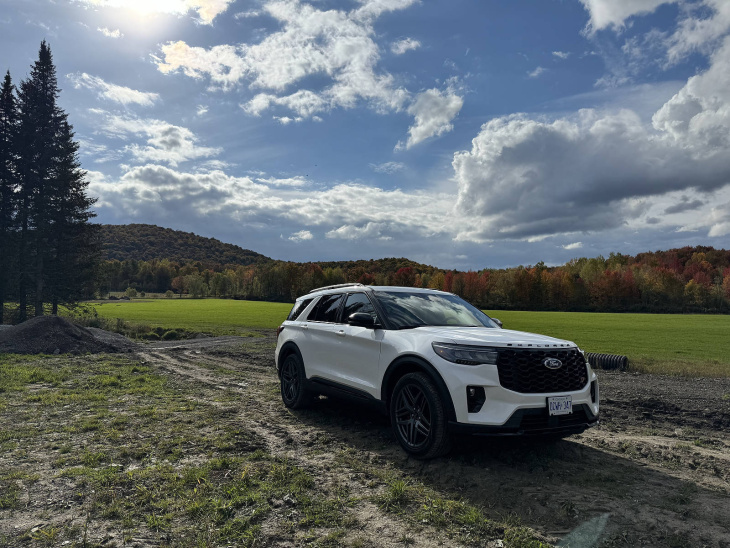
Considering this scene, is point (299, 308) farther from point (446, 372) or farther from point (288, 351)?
point (446, 372)

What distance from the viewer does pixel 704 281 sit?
98.1 metres

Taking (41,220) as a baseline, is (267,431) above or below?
below

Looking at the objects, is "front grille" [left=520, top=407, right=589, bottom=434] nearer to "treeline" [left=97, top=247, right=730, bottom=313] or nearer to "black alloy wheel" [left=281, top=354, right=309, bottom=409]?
"black alloy wheel" [left=281, top=354, right=309, bottom=409]

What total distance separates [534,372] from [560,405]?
43 centimetres

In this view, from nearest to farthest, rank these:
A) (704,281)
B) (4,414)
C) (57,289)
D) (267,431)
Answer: (267,431)
(4,414)
(57,289)
(704,281)

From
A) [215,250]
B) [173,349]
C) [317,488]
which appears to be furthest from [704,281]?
[215,250]

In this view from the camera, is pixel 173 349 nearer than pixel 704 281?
Yes

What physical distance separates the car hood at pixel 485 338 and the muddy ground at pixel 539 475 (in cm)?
132

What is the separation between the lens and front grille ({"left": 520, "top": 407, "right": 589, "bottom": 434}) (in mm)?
4625

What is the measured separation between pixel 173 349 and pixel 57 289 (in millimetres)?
21391

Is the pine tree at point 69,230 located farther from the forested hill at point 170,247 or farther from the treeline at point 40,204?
the forested hill at point 170,247

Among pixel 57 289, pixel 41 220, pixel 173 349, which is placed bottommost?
pixel 173 349

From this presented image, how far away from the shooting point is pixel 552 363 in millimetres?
4867

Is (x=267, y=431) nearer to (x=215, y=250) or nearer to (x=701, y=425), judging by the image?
(x=701, y=425)
